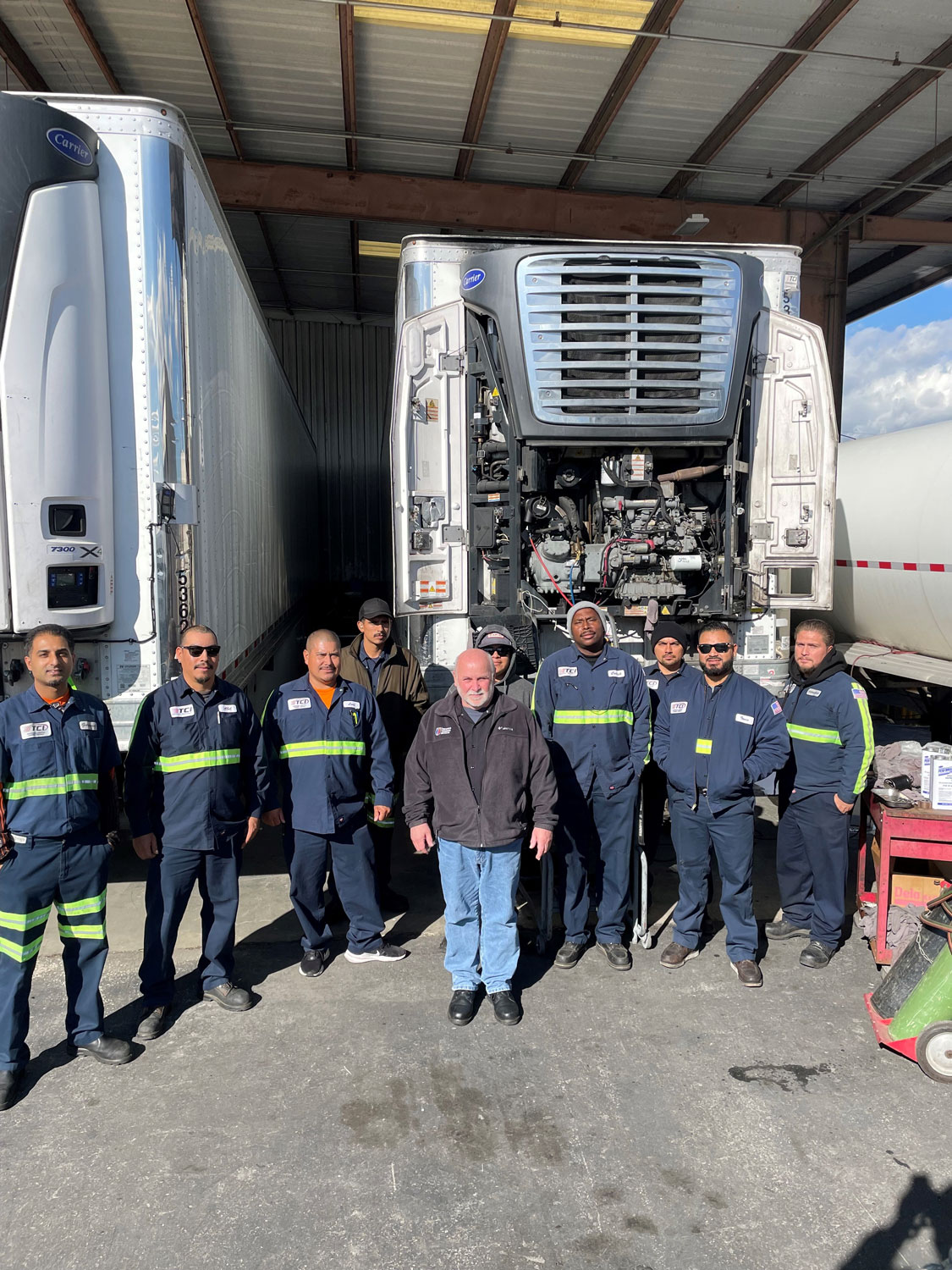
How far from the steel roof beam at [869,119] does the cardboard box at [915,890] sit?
8.82 metres

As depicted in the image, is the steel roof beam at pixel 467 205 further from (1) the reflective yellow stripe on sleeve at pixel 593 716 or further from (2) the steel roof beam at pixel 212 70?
(1) the reflective yellow stripe on sleeve at pixel 593 716

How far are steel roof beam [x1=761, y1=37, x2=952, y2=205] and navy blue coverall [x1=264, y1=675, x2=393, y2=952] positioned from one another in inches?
374

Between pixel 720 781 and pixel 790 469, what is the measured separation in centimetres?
270

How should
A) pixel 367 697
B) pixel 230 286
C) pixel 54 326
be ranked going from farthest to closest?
pixel 230 286 < pixel 367 697 < pixel 54 326

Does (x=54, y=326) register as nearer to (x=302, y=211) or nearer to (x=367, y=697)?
(x=367, y=697)

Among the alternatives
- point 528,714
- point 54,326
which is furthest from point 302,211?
point 528,714

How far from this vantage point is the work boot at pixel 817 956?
4.44 metres

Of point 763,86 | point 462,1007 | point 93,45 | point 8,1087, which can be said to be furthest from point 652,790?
point 93,45

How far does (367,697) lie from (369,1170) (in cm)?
206

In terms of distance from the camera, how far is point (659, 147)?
36.7 feet

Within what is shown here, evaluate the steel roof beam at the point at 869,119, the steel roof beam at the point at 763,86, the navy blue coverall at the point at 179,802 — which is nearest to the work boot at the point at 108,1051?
the navy blue coverall at the point at 179,802

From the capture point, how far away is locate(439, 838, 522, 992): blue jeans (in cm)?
403

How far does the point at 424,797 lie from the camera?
4125 mm

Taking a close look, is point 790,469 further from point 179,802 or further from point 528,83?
point 528,83
